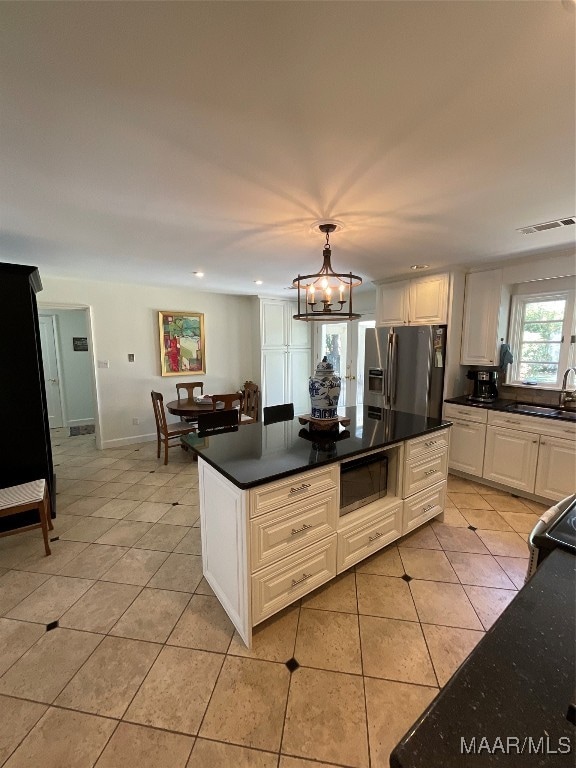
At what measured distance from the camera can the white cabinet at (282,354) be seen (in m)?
5.73

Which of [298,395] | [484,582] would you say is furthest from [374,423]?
[298,395]

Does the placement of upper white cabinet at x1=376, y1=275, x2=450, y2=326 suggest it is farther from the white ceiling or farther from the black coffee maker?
the white ceiling

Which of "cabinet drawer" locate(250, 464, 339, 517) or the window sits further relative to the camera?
the window

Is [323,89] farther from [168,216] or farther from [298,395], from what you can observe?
[298,395]

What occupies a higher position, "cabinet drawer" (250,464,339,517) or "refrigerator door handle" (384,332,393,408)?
"refrigerator door handle" (384,332,393,408)

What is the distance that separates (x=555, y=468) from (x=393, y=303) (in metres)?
2.49

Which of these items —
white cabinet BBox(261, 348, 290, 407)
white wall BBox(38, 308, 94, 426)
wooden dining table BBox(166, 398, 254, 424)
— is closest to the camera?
wooden dining table BBox(166, 398, 254, 424)

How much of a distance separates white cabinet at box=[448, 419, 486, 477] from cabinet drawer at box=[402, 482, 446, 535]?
1.00 meters

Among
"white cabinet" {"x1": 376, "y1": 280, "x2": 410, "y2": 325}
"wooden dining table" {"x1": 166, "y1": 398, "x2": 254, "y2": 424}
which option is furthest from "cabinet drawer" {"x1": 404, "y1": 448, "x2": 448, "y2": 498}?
"wooden dining table" {"x1": 166, "y1": 398, "x2": 254, "y2": 424}

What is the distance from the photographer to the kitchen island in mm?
1572

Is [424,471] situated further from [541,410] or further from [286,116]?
[286,116]

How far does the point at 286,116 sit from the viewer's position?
1.22 m

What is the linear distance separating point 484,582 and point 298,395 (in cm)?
455

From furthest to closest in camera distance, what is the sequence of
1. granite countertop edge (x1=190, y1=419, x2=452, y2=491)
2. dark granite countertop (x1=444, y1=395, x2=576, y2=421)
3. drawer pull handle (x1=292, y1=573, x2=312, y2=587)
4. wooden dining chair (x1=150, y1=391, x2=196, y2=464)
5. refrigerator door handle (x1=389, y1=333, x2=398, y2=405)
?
wooden dining chair (x1=150, y1=391, x2=196, y2=464), refrigerator door handle (x1=389, y1=333, x2=398, y2=405), dark granite countertop (x1=444, y1=395, x2=576, y2=421), drawer pull handle (x1=292, y1=573, x2=312, y2=587), granite countertop edge (x1=190, y1=419, x2=452, y2=491)
